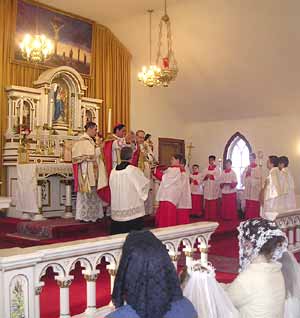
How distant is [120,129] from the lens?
8.52 meters

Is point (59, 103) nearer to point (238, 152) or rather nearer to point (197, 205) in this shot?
point (197, 205)

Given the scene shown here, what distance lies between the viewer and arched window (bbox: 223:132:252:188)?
605 inches

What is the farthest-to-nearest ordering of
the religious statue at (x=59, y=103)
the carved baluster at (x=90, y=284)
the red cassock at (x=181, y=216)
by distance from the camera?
the religious statue at (x=59, y=103) < the red cassock at (x=181, y=216) < the carved baluster at (x=90, y=284)

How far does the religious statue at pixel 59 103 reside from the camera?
39.8 ft

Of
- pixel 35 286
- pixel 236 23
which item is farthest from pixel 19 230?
pixel 236 23

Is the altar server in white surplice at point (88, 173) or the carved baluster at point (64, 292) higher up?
the altar server in white surplice at point (88, 173)

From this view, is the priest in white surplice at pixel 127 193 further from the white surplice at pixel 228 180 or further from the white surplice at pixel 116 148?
the white surplice at pixel 228 180

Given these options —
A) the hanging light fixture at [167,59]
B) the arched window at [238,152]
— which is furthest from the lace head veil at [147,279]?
the arched window at [238,152]

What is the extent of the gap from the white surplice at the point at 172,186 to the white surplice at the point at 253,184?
495 cm

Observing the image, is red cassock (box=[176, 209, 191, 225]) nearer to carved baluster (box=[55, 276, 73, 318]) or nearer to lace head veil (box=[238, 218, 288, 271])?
lace head veil (box=[238, 218, 288, 271])

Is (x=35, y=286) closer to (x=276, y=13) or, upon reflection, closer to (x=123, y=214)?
Answer: (x=123, y=214)

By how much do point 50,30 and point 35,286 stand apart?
34.6 ft

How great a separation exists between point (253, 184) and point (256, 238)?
404 inches

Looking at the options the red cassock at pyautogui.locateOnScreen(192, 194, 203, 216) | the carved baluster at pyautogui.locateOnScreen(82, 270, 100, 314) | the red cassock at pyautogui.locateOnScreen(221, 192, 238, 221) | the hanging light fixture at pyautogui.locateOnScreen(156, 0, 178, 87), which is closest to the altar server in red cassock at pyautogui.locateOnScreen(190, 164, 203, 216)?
the red cassock at pyautogui.locateOnScreen(192, 194, 203, 216)
